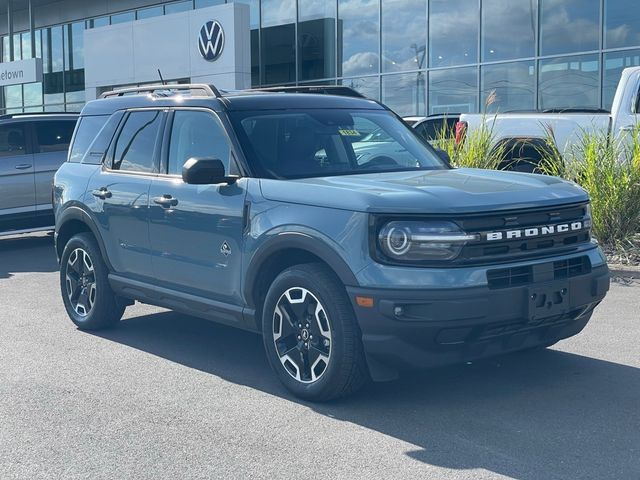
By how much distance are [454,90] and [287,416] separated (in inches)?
678

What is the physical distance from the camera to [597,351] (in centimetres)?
641

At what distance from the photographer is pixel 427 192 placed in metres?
4.99

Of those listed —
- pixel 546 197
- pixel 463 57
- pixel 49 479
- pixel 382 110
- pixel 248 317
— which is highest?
pixel 463 57

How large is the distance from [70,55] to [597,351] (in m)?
29.5

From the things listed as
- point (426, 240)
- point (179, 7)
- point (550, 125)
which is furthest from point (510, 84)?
point (426, 240)

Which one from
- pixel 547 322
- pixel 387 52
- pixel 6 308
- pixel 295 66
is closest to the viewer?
pixel 547 322

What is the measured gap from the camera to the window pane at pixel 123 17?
30312 mm

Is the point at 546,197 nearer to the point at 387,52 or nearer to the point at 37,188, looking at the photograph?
the point at 37,188

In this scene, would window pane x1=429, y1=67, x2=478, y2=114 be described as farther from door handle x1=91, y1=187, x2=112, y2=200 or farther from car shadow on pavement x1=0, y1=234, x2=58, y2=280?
door handle x1=91, y1=187, x2=112, y2=200

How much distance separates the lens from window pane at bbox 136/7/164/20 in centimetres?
2934

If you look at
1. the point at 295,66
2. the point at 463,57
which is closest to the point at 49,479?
the point at 463,57

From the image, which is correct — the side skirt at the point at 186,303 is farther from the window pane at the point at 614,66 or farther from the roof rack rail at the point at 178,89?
the window pane at the point at 614,66

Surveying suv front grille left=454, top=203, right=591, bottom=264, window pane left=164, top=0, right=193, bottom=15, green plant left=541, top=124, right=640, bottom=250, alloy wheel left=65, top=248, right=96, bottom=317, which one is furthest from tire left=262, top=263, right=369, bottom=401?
window pane left=164, top=0, right=193, bottom=15

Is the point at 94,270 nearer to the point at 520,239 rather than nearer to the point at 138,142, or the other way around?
the point at 138,142
